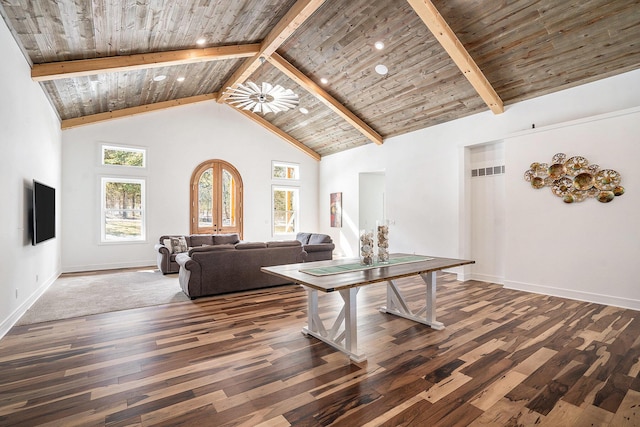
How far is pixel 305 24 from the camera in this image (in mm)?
5258

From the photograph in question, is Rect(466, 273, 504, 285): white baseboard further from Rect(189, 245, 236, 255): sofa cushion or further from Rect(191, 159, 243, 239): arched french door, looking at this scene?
Rect(191, 159, 243, 239): arched french door

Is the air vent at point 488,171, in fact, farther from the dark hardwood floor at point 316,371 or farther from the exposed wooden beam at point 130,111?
the exposed wooden beam at point 130,111

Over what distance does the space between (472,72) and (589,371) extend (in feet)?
13.5

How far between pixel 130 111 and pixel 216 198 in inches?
111

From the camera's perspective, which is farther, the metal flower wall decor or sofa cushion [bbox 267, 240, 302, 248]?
sofa cushion [bbox 267, 240, 302, 248]

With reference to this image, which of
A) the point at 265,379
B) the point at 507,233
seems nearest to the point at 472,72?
the point at 507,233

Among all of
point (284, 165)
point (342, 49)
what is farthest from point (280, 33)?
point (284, 165)

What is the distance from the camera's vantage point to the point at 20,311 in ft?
12.3

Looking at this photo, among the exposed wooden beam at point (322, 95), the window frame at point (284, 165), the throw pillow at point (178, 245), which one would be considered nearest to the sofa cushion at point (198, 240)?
the throw pillow at point (178, 245)

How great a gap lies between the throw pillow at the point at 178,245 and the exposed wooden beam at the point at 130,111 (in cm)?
313

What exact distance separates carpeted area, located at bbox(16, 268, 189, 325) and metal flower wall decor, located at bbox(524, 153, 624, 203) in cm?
560

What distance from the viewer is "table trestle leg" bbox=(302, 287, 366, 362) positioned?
2.71 m

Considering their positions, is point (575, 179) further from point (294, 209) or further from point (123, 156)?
point (123, 156)

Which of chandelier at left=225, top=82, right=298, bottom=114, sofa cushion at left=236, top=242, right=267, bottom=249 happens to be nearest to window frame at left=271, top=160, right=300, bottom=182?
chandelier at left=225, top=82, right=298, bottom=114
